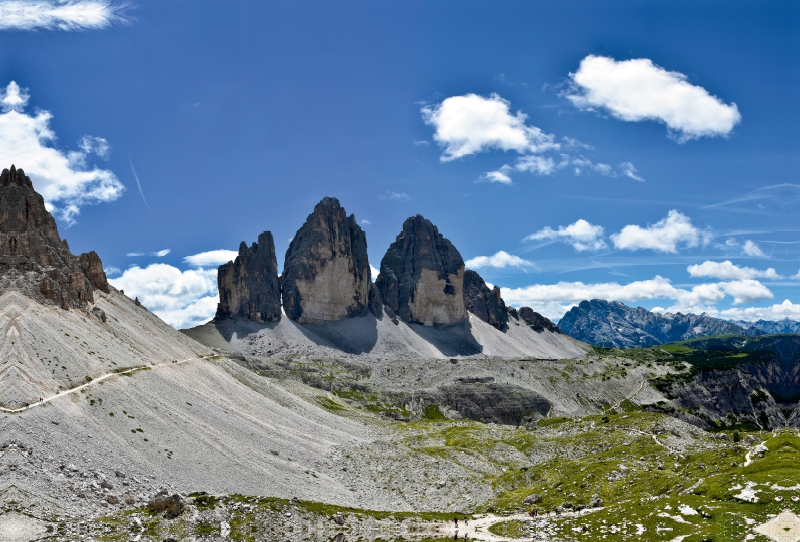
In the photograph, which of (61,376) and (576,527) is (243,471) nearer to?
(61,376)

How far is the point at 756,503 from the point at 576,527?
51.5ft

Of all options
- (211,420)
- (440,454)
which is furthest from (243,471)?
(440,454)

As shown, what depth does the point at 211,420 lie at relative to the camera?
90.8 metres

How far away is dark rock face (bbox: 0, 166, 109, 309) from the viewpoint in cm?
9712

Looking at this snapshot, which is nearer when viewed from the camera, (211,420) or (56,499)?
(56,499)

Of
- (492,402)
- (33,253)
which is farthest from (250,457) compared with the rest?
(492,402)

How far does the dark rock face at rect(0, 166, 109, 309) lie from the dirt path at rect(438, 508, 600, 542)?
71635mm

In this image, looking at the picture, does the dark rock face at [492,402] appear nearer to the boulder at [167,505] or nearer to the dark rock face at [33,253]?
the dark rock face at [33,253]

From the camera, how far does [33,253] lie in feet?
340

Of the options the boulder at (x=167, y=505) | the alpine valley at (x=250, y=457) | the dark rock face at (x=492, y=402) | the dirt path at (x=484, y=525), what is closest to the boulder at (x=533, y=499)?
the alpine valley at (x=250, y=457)

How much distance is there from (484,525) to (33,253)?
86.1 metres

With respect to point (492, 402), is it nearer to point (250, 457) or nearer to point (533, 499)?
point (533, 499)

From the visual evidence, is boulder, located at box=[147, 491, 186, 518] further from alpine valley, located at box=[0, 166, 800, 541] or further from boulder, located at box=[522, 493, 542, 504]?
boulder, located at box=[522, 493, 542, 504]

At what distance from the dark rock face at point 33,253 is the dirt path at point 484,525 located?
7164 cm
